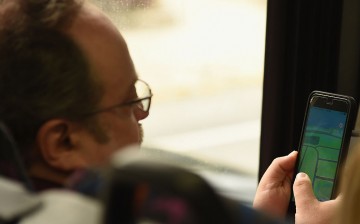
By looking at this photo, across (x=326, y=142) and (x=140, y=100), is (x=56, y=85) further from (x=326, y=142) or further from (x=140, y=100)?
(x=326, y=142)

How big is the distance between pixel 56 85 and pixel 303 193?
17.3 inches

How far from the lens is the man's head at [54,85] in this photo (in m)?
0.78

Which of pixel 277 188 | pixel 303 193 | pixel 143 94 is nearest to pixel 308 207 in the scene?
pixel 303 193

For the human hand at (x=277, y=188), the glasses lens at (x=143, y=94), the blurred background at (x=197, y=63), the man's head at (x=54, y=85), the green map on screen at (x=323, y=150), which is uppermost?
the man's head at (x=54, y=85)

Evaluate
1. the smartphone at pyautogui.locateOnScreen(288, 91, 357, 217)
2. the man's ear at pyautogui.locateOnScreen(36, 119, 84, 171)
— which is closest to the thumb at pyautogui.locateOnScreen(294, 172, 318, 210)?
the smartphone at pyautogui.locateOnScreen(288, 91, 357, 217)

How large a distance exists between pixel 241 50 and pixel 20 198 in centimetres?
212

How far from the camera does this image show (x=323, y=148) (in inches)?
47.2

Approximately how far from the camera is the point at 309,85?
1914 millimetres

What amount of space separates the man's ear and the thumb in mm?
383

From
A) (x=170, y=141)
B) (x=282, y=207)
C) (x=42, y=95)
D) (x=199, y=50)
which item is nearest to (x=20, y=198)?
(x=42, y=95)

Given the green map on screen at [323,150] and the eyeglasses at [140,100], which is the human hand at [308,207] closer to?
the green map on screen at [323,150]

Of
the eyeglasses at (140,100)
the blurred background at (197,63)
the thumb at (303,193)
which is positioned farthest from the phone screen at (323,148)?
the blurred background at (197,63)

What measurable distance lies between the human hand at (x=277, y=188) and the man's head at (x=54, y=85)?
41 centimetres

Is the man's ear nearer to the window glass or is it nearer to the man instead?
the man
